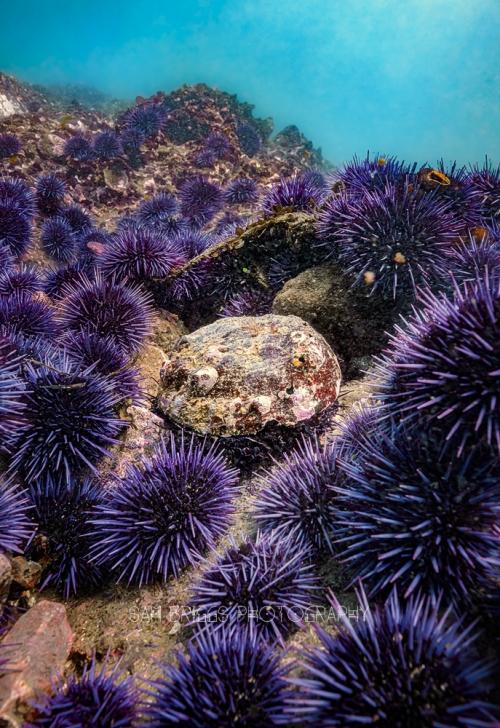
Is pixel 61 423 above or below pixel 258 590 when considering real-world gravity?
above

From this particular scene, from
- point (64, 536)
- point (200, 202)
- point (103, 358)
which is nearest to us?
point (64, 536)

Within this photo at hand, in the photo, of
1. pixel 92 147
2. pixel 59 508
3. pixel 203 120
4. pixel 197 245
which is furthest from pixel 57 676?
pixel 203 120

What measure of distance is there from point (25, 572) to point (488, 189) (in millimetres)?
5525

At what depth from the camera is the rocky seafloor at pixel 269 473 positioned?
1.94 metres

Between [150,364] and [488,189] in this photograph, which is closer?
[488,189]

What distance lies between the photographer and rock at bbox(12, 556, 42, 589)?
9.51 feet

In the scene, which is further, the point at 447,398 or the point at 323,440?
the point at 323,440

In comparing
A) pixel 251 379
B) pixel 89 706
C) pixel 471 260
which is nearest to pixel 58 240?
pixel 251 379

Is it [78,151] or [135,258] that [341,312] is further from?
[78,151]

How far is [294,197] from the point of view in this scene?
5.54 m

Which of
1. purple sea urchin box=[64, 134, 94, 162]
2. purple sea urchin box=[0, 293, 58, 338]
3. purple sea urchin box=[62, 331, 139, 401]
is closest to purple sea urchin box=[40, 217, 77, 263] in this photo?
purple sea urchin box=[0, 293, 58, 338]

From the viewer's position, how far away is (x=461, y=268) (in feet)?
12.1

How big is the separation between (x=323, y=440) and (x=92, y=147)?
454 inches

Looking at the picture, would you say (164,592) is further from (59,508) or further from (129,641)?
(59,508)
